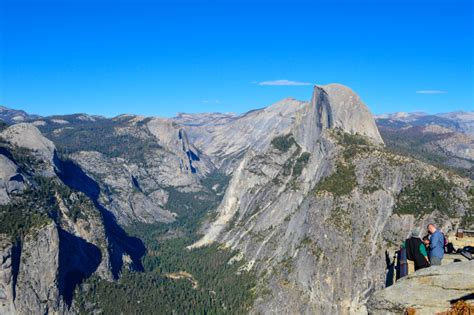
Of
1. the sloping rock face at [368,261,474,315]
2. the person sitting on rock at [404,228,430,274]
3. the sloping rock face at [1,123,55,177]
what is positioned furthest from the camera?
the sloping rock face at [1,123,55,177]

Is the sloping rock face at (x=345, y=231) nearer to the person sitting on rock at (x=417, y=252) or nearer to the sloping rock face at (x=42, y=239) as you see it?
the sloping rock face at (x=42, y=239)

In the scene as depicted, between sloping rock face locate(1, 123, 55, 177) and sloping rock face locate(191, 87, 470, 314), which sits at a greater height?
sloping rock face locate(1, 123, 55, 177)

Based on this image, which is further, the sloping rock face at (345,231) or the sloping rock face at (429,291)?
the sloping rock face at (345,231)

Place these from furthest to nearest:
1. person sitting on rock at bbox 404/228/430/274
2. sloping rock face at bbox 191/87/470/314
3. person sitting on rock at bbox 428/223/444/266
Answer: sloping rock face at bbox 191/87/470/314 < person sitting on rock at bbox 404/228/430/274 < person sitting on rock at bbox 428/223/444/266

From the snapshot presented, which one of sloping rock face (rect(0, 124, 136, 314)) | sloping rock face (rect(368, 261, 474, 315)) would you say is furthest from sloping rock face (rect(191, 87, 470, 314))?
sloping rock face (rect(368, 261, 474, 315))

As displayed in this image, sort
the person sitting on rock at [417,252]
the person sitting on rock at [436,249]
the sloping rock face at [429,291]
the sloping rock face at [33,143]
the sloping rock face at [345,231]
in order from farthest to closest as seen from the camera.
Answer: the sloping rock face at [33,143] < the sloping rock face at [345,231] < the person sitting on rock at [417,252] < the person sitting on rock at [436,249] < the sloping rock face at [429,291]

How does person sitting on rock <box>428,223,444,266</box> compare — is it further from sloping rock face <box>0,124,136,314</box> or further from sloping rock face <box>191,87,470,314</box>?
sloping rock face <box>0,124,136,314</box>

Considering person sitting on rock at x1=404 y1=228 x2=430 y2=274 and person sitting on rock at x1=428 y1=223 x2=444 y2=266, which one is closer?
person sitting on rock at x1=428 y1=223 x2=444 y2=266

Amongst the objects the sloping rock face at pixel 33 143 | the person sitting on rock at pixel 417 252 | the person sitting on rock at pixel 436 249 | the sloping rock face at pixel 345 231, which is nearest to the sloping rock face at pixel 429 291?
the person sitting on rock at pixel 436 249

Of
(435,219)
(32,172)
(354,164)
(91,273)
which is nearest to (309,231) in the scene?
(354,164)
